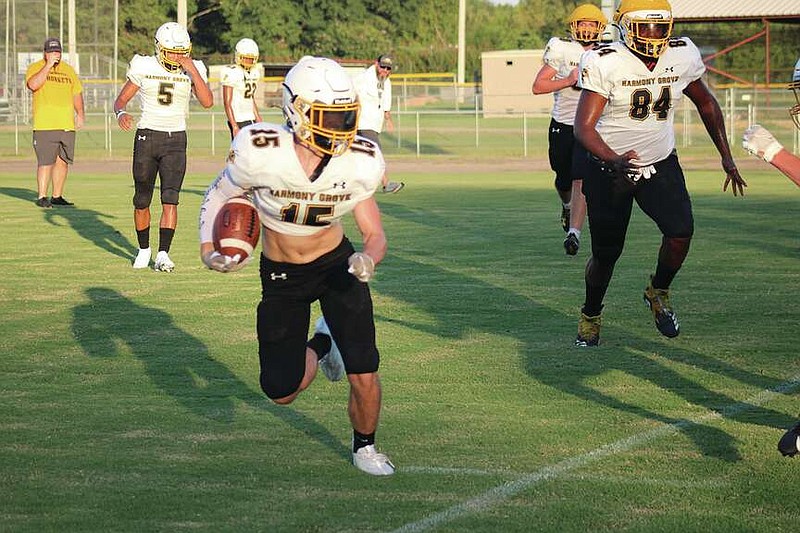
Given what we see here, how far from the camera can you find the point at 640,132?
325 inches

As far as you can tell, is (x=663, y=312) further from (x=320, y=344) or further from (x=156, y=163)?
(x=156, y=163)

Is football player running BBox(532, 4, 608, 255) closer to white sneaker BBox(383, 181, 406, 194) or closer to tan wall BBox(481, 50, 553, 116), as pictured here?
white sneaker BBox(383, 181, 406, 194)

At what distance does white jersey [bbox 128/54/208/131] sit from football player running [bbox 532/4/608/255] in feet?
11.0

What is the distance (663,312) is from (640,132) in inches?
45.9

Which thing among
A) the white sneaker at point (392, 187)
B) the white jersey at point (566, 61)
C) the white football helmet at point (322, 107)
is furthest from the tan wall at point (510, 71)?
the white football helmet at point (322, 107)

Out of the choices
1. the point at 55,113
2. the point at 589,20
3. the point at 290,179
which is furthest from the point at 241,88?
the point at 290,179

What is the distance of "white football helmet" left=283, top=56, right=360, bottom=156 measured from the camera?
5.41m

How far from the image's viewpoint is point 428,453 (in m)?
5.96

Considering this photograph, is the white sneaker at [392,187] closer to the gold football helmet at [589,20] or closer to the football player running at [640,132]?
the gold football helmet at [589,20]

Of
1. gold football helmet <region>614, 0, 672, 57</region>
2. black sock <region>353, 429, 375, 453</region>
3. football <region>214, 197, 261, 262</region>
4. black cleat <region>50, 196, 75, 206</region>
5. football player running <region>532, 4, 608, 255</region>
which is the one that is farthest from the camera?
black cleat <region>50, 196, 75, 206</region>

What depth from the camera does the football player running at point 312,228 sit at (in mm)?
5469

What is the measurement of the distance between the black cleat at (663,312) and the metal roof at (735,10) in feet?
93.2

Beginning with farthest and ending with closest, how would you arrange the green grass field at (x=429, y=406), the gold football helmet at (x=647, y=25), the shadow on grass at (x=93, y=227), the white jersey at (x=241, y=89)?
the white jersey at (x=241, y=89)
the shadow on grass at (x=93, y=227)
the gold football helmet at (x=647, y=25)
the green grass field at (x=429, y=406)

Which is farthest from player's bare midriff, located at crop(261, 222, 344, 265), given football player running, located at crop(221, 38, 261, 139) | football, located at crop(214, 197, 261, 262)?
football player running, located at crop(221, 38, 261, 139)
